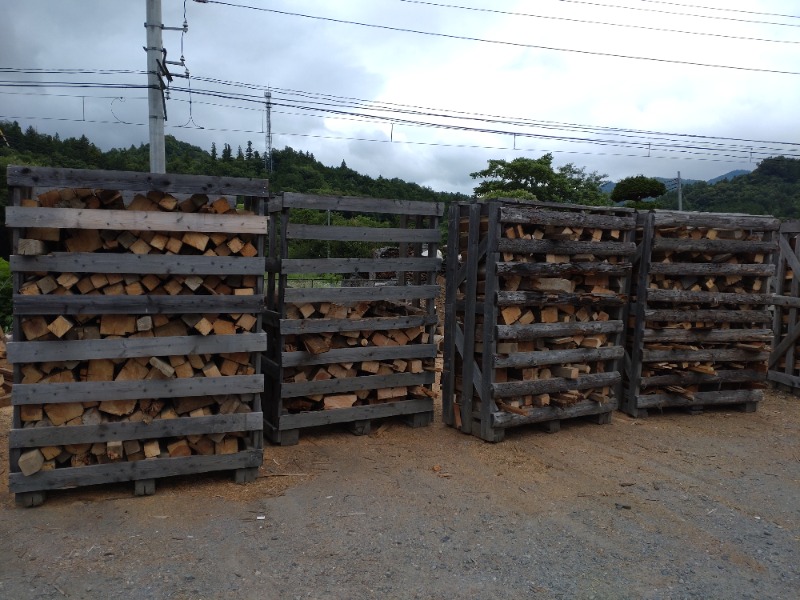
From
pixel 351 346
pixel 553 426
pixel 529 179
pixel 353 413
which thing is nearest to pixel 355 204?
pixel 351 346

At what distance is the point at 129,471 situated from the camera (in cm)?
500

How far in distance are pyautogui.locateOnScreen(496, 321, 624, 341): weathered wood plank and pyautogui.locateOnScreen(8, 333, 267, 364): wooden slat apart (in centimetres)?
268

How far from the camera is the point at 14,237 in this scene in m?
4.62

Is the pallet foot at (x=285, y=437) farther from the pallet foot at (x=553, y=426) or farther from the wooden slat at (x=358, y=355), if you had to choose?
the pallet foot at (x=553, y=426)

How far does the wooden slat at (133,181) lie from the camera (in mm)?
4633

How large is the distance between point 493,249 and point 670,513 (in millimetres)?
3023

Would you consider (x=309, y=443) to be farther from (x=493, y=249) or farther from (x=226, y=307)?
(x=493, y=249)

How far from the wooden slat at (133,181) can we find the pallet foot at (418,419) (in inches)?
129

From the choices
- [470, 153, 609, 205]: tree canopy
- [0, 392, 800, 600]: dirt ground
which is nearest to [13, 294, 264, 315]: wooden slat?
[0, 392, 800, 600]: dirt ground

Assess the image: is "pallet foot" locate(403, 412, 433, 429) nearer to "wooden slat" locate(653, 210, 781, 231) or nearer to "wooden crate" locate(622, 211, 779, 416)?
"wooden crate" locate(622, 211, 779, 416)

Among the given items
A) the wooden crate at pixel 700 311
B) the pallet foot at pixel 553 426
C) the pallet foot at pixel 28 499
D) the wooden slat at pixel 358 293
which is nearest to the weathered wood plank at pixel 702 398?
the wooden crate at pixel 700 311

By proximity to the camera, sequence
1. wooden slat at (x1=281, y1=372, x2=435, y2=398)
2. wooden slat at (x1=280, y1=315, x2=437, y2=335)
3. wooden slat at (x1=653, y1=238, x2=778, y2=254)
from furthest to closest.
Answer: wooden slat at (x1=653, y1=238, x2=778, y2=254)
wooden slat at (x1=281, y1=372, x2=435, y2=398)
wooden slat at (x1=280, y1=315, x2=437, y2=335)

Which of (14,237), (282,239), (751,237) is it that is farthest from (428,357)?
(751,237)

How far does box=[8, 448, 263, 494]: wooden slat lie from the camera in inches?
188
